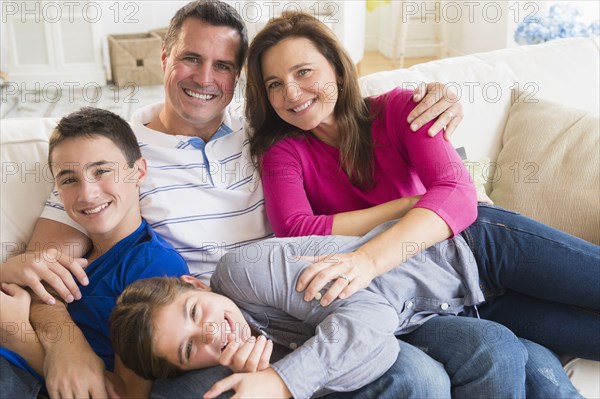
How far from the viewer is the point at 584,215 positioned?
1.90m

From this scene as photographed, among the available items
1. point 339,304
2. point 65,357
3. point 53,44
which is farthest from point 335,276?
point 53,44

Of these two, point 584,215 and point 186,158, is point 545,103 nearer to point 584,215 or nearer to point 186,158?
point 584,215

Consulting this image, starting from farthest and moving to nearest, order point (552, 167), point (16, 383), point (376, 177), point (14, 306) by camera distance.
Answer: point (552, 167) < point (376, 177) < point (14, 306) < point (16, 383)

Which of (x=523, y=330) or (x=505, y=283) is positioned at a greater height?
A: (x=505, y=283)

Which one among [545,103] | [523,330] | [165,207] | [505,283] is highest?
[545,103]

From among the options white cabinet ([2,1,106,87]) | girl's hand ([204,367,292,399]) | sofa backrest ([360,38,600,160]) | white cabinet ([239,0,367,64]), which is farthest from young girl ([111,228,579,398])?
white cabinet ([2,1,106,87])

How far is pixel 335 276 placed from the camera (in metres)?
1.43

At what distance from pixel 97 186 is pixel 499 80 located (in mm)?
1321

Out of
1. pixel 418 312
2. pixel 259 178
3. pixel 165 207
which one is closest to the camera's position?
pixel 418 312

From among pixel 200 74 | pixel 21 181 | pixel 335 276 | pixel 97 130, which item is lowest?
pixel 335 276

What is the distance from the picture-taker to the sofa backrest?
2170mm

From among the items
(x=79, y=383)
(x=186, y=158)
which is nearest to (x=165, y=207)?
(x=186, y=158)

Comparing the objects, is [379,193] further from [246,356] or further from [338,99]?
[246,356]

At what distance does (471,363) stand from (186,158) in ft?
2.88
